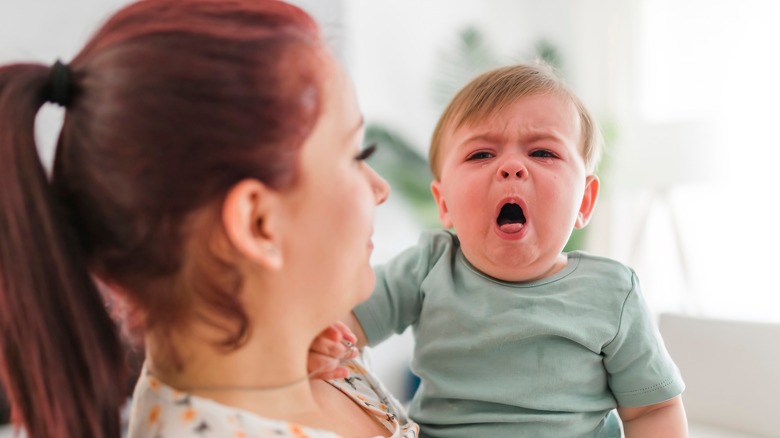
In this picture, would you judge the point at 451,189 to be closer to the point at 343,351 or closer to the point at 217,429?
the point at 343,351

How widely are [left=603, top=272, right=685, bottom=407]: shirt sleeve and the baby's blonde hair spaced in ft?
0.97

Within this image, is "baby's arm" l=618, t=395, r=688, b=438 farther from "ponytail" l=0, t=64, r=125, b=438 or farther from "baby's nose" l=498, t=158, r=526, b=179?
"ponytail" l=0, t=64, r=125, b=438

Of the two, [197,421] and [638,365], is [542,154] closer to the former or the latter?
[638,365]

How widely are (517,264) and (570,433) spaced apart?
27 centimetres

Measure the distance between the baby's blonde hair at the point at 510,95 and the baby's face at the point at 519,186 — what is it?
0.02 meters

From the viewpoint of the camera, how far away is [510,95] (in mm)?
1118

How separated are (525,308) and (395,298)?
227mm

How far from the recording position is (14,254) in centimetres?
66

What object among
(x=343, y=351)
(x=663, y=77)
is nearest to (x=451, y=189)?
(x=343, y=351)

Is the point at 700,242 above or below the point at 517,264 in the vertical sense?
below

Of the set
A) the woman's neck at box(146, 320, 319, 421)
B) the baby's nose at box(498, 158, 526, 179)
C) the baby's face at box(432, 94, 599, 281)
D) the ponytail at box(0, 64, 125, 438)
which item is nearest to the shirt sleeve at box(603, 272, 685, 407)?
the baby's face at box(432, 94, 599, 281)

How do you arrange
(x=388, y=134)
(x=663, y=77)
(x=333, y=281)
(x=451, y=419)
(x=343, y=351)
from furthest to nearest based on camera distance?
(x=663, y=77) < (x=388, y=134) < (x=451, y=419) < (x=343, y=351) < (x=333, y=281)

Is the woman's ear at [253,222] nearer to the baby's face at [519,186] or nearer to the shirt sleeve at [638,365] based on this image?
the baby's face at [519,186]

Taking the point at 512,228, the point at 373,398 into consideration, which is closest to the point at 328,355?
the point at 373,398
